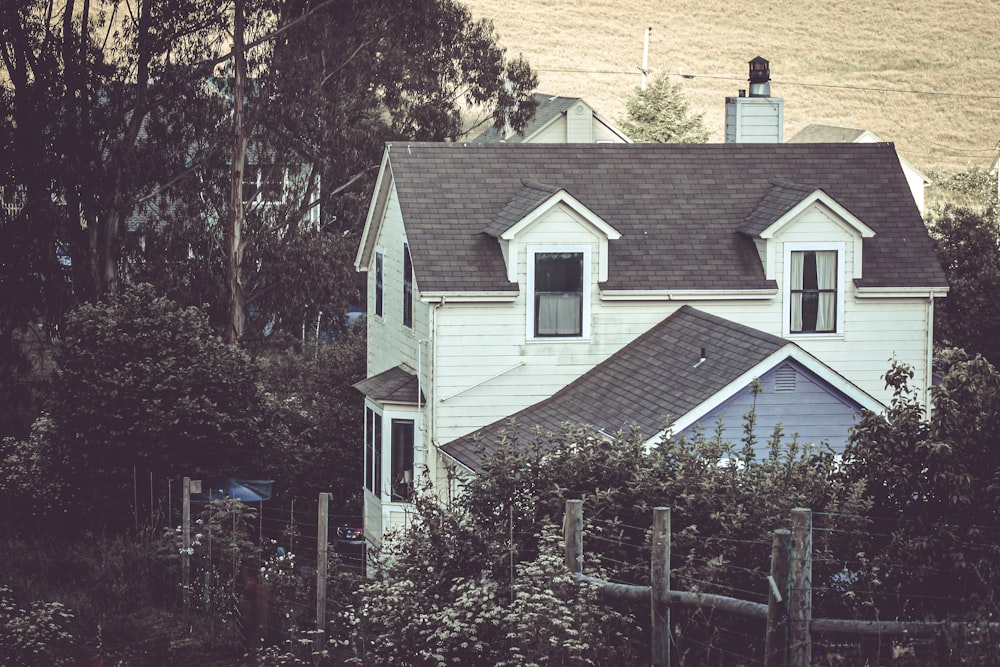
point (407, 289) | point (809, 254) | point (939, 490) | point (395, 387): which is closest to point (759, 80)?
point (809, 254)

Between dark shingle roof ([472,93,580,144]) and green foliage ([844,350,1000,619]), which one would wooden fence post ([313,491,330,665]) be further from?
dark shingle roof ([472,93,580,144])

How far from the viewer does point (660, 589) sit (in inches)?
434

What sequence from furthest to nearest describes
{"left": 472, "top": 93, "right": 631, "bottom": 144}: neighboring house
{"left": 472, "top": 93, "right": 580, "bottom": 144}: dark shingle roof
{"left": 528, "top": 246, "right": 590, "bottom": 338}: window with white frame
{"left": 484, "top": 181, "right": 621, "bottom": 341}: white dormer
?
{"left": 472, "top": 93, "right": 631, "bottom": 144}: neighboring house < {"left": 472, "top": 93, "right": 580, "bottom": 144}: dark shingle roof < {"left": 528, "top": 246, "right": 590, "bottom": 338}: window with white frame < {"left": 484, "top": 181, "right": 621, "bottom": 341}: white dormer

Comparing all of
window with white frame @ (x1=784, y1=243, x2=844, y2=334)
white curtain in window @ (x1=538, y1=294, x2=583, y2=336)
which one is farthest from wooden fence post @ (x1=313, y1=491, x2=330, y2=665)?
window with white frame @ (x1=784, y1=243, x2=844, y2=334)

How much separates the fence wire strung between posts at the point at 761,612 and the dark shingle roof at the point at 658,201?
10656 millimetres

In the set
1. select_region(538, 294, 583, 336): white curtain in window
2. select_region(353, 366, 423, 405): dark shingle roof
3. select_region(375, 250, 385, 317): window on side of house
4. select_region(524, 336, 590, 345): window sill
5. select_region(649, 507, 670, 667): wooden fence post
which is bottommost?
select_region(649, 507, 670, 667): wooden fence post

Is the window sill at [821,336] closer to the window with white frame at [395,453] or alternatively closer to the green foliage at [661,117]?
the window with white frame at [395,453]

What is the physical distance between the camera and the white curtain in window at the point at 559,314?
2370 cm

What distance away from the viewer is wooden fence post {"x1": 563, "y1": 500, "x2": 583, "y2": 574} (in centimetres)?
1216

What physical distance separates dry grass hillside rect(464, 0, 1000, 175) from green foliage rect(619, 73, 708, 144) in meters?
27.5

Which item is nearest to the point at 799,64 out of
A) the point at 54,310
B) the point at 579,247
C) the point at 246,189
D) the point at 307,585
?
the point at 246,189

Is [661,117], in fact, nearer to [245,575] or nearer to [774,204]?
[774,204]

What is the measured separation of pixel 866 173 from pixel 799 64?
96.9 meters

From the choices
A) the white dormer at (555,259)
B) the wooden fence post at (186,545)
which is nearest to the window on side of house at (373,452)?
the white dormer at (555,259)
